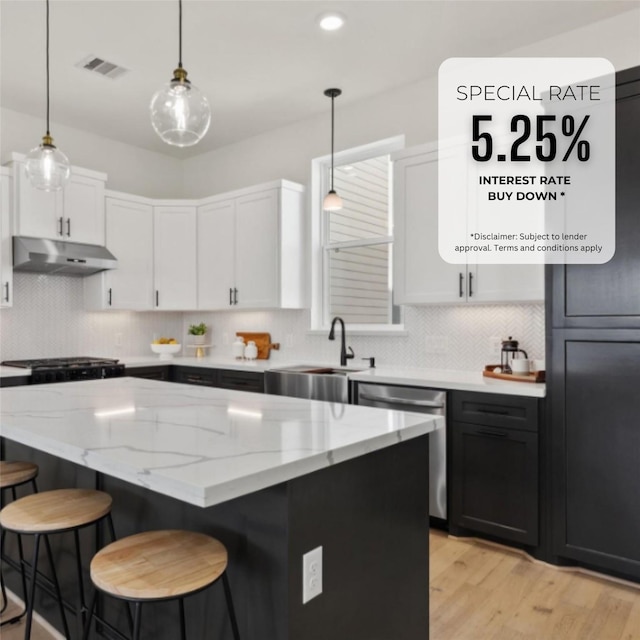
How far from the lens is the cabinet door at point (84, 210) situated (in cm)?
433

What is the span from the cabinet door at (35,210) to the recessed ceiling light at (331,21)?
2.47 metres

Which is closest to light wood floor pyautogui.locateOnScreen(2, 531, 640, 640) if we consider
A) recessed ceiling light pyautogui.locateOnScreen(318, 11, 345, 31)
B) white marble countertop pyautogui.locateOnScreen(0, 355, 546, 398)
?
white marble countertop pyautogui.locateOnScreen(0, 355, 546, 398)

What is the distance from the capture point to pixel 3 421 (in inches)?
69.7

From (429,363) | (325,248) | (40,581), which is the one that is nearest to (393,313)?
(429,363)

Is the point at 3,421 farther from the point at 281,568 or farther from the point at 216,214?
the point at 216,214

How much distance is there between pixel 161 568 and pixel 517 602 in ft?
5.87

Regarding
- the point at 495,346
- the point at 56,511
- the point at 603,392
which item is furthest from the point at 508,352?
the point at 56,511

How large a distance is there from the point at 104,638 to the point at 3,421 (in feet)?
2.90

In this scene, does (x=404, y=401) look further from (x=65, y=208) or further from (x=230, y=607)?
(x=65, y=208)

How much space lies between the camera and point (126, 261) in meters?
4.75

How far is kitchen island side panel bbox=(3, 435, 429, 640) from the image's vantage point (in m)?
1.33

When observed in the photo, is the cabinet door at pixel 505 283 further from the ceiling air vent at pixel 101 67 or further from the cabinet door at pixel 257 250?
the ceiling air vent at pixel 101 67

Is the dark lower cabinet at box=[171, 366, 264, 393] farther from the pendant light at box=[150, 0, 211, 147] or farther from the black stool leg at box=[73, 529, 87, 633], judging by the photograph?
the pendant light at box=[150, 0, 211, 147]

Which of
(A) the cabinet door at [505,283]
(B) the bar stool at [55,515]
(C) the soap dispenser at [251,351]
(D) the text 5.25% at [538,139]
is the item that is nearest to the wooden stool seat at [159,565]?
(B) the bar stool at [55,515]
